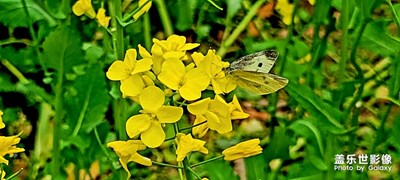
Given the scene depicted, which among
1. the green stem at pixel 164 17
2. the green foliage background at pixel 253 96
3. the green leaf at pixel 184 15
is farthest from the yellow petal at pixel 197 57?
the green stem at pixel 164 17

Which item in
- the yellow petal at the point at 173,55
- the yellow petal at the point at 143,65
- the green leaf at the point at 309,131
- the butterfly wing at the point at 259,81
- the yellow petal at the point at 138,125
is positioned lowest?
the green leaf at the point at 309,131

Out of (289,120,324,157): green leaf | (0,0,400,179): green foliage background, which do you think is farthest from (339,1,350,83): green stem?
(289,120,324,157): green leaf

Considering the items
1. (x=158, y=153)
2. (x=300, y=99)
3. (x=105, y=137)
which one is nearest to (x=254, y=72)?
(x=300, y=99)

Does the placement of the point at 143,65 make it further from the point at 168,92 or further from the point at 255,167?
the point at 255,167

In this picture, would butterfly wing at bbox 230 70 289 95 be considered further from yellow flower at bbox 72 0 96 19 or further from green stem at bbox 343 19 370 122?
yellow flower at bbox 72 0 96 19

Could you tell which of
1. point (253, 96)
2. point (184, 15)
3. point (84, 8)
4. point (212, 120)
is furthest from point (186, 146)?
point (184, 15)

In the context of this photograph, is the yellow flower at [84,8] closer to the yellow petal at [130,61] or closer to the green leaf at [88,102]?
the green leaf at [88,102]
